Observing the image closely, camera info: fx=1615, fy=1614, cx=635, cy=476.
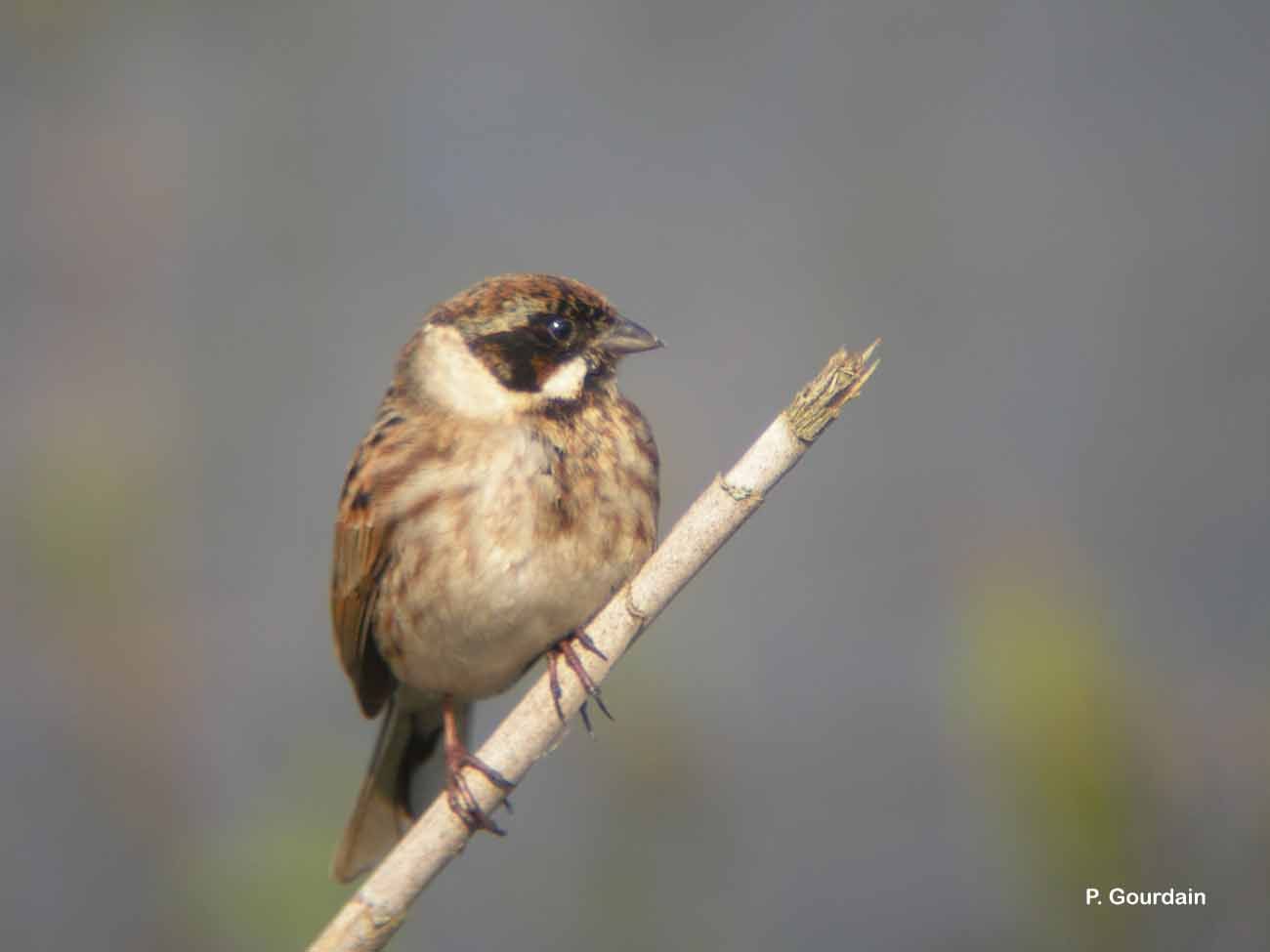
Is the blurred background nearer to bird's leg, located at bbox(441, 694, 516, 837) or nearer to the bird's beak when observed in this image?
bird's leg, located at bbox(441, 694, 516, 837)

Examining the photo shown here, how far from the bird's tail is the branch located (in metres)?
0.81

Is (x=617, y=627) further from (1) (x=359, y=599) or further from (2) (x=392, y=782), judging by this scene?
(2) (x=392, y=782)

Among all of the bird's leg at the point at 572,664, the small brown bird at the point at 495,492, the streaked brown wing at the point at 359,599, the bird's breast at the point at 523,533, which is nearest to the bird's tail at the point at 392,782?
the streaked brown wing at the point at 359,599

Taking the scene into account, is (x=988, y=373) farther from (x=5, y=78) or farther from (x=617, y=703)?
(x=5, y=78)

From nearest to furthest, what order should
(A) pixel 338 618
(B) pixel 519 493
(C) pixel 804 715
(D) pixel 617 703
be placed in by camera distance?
1. (B) pixel 519 493
2. (A) pixel 338 618
3. (D) pixel 617 703
4. (C) pixel 804 715

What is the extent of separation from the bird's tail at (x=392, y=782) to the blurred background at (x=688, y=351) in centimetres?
54

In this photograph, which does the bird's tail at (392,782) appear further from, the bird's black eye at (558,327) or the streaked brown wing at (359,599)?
the bird's black eye at (558,327)

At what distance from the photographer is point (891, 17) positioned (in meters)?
4.84

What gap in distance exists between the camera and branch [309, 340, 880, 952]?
7.12 ft

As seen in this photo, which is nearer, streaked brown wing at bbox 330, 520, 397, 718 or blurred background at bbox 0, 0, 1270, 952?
streaked brown wing at bbox 330, 520, 397, 718

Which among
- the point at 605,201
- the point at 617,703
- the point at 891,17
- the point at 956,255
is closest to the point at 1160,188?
the point at 956,255

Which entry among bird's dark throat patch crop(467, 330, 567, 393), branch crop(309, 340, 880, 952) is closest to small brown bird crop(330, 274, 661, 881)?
bird's dark throat patch crop(467, 330, 567, 393)

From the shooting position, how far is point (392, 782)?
3449 millimetres

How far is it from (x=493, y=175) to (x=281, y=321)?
76 centimetres
